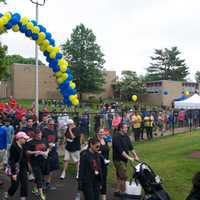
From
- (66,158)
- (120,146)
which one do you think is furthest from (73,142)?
(120,146)

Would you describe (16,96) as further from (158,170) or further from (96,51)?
(158,170)

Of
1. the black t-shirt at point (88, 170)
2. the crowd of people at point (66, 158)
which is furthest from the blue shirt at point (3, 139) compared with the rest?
the black t-shirt at point (88, 170)

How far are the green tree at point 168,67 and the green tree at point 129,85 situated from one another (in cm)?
3156

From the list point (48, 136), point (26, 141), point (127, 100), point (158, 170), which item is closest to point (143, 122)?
point (158, 170)

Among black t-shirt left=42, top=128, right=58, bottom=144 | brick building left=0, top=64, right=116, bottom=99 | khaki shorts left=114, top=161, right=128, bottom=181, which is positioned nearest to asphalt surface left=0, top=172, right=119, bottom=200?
khaki shorts left=114, top=161, right=128, bottom=181

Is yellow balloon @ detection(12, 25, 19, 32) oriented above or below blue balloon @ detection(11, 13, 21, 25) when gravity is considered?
below

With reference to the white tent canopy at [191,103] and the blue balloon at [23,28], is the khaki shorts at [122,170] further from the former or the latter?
the white tent canopy at [191,103]

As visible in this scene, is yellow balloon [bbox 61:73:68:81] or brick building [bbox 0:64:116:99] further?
brick building [bbox 0:64:116:99]

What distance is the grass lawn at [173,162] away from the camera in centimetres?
1042

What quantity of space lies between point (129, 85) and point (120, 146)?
4946 centimetres

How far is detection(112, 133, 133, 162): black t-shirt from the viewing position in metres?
9.05

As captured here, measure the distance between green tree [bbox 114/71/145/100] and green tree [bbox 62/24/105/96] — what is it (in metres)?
3.30

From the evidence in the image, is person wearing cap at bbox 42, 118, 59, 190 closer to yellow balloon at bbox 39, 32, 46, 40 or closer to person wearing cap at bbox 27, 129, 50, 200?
person wearing cap at bbox 27, 129, 50, 200

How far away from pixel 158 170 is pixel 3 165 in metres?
4.94
